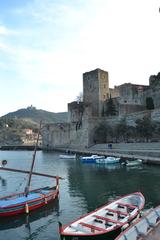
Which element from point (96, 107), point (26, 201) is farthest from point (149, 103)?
point (26, 201)

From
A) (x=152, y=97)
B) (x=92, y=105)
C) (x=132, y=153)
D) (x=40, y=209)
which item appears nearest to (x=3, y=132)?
(x=92, y=105)

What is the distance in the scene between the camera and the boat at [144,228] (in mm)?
9375

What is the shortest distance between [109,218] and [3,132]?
130 meters

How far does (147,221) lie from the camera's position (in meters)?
10.8

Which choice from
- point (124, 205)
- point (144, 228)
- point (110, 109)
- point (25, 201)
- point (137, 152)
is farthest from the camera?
point (110, 109)

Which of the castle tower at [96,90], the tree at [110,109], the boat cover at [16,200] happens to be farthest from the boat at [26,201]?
the castle tower at [96,90]

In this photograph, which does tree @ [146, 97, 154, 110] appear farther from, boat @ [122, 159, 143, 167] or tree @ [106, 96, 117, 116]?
boat @ [122, 159, 143, 167]

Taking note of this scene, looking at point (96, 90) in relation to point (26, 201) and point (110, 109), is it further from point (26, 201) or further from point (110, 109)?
point (26, 201)

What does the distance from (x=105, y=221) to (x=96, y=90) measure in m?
52.0

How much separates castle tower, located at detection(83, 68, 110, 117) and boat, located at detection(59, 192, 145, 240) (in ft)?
155

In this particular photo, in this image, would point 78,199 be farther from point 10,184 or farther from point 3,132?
point 3,132

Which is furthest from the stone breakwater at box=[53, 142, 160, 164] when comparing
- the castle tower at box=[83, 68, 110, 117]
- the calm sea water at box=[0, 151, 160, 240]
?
the castle tower at box=[83, 68, 110, 117]

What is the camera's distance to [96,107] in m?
62.9

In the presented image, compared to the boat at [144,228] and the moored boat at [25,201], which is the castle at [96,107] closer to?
the moored boat at [25,201]
